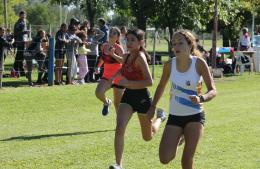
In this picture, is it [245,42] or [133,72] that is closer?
[133,72]

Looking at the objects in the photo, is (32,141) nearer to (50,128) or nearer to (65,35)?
(50,128)

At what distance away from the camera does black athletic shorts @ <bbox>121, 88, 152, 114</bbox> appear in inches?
309

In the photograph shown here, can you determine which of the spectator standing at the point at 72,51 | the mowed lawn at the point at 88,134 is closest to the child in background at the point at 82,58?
the spectator standing at the point at 72,51

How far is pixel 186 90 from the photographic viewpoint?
625 cm

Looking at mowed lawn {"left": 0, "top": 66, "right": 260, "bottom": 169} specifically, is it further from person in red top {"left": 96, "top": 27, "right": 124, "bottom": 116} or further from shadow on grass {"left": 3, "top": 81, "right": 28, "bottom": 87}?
shadow on grass {"left": 3, "top": 81, "right": 28, "bottom": 87}

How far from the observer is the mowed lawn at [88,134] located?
320 inches

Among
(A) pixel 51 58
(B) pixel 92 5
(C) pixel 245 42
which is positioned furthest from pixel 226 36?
(A) pixel 51 58

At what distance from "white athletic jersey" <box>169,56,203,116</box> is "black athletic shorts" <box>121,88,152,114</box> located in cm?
157

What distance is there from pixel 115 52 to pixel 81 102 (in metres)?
4.88

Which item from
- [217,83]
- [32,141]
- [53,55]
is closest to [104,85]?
[32,141]

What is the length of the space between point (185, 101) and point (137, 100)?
1.70 m

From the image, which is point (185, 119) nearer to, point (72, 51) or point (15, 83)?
point (72, 51)

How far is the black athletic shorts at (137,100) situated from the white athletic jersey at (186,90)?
157cm

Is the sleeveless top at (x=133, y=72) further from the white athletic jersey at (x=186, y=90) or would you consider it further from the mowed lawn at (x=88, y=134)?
the white athletic jersey at (x=186, y=90)
